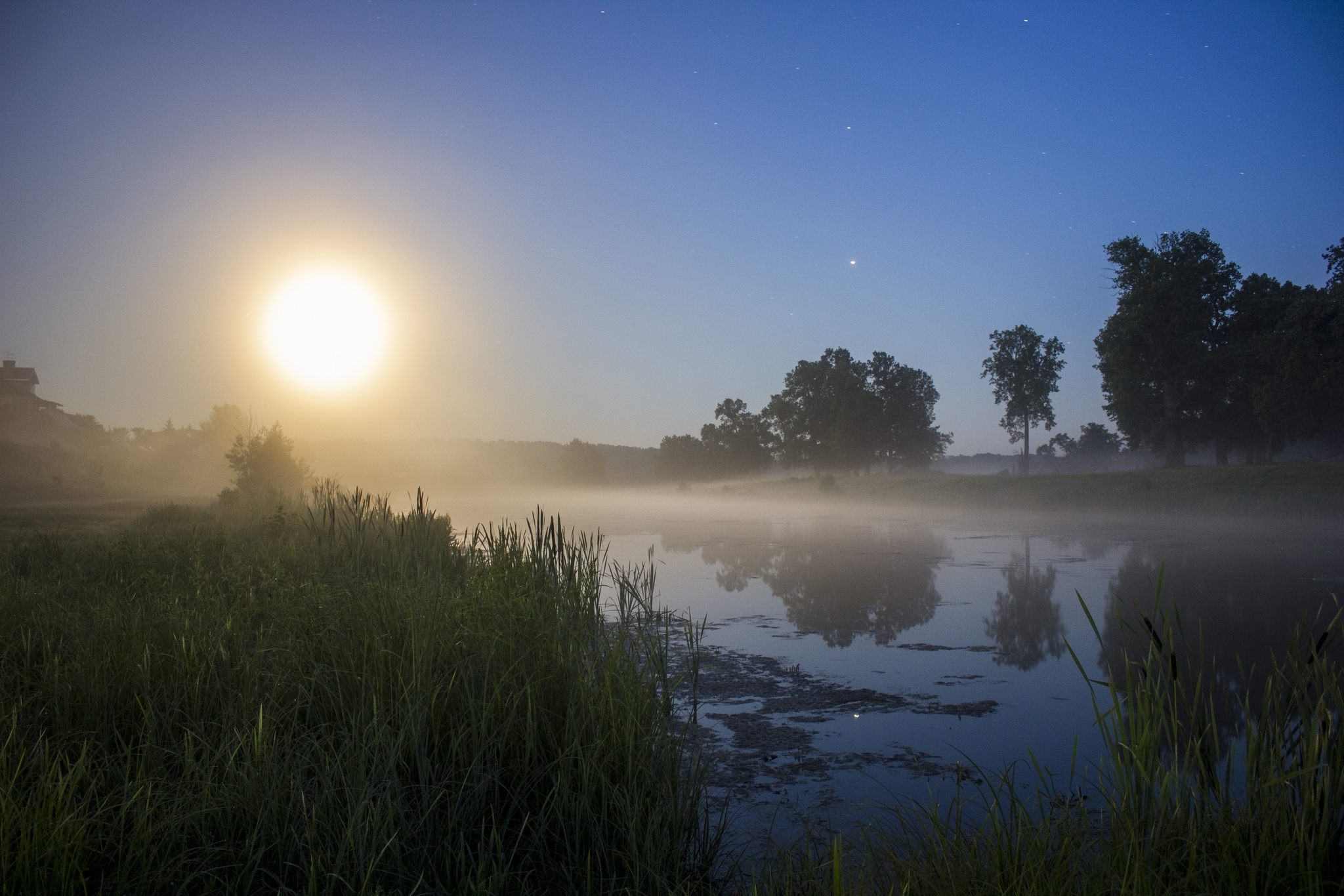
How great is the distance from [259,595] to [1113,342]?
38772 millimetres

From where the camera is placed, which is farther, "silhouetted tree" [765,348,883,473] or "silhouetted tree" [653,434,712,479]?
"silhouetted tree" [653,434,712,479]

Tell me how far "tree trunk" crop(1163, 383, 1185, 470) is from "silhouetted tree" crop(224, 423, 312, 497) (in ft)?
124

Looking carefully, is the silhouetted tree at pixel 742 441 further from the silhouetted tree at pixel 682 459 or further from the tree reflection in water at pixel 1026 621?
the tree reflection in water at pixel 1026 621

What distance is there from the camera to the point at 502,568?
6234 millimetres

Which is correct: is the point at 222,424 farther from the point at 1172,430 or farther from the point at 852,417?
the point at 1172,430

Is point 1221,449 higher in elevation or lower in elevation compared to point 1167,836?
higher

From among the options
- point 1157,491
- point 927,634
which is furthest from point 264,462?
point 1157,491

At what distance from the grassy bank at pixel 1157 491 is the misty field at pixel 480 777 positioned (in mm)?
24851

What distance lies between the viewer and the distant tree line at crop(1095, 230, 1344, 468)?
33.8 m

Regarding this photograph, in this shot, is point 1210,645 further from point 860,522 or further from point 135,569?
point 860,522

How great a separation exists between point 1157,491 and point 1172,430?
8.81 meters

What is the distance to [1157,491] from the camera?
28.1 m

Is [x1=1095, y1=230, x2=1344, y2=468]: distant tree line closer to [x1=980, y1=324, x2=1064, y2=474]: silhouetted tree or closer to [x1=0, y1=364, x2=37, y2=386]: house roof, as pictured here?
[x1=980, y1=324, x2=1064, y2=474]: silhouetted tree

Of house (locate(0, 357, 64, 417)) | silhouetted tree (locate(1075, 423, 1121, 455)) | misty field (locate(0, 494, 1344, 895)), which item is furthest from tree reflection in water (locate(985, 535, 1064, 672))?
silhouetted tree (locate(1075, 423, 1121, 455))
